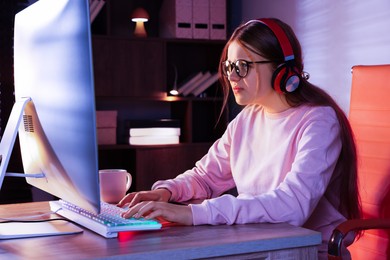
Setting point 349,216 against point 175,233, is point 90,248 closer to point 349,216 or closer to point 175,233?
point 175,233

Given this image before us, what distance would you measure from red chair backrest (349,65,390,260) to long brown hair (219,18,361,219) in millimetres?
93

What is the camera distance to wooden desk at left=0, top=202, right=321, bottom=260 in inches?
44.7

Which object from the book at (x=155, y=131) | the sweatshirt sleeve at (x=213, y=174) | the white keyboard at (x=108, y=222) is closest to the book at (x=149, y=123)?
the book at (x=155, y=131)

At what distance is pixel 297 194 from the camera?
148 cm

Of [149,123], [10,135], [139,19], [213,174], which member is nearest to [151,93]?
[149,123]

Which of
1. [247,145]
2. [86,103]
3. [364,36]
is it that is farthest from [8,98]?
[86,103]

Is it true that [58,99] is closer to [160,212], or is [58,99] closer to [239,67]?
[160,212]

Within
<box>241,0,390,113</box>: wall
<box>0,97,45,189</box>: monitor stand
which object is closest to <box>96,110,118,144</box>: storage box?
<box>241,0,390,113</box>: wall

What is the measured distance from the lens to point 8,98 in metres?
3.90

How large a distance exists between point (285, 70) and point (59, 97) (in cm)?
69

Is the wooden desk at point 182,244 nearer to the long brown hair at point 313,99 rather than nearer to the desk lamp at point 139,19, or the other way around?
the long brown hair at point 313,99

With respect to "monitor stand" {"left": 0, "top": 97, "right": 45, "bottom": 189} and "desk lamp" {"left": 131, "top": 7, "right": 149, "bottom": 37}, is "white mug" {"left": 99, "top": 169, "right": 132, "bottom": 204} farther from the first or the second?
"desk lamp" {"left": 131, "top": 7, "right": 149, "bottom": 37}

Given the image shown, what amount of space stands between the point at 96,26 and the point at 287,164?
9.12ft

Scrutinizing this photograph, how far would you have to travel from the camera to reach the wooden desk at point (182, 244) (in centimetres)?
114
